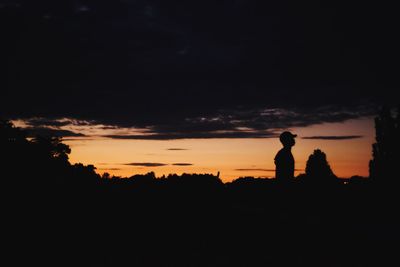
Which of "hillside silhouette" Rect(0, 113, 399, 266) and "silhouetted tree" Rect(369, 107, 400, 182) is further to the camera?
"silhouetted tree" Rect(369, 107, 400, 182)

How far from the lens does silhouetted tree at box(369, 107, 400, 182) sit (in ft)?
144

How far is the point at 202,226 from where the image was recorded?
509 inches

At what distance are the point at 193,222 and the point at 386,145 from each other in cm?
3717

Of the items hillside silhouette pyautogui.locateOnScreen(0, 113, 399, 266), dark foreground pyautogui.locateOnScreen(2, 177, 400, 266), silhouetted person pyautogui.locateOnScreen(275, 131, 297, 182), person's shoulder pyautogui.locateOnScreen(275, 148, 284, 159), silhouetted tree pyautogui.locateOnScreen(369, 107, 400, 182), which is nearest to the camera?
dark foreground pyautogui.locateOnScreen(2, 177, 400, 266)

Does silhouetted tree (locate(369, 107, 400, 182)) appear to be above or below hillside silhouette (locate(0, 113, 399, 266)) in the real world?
above

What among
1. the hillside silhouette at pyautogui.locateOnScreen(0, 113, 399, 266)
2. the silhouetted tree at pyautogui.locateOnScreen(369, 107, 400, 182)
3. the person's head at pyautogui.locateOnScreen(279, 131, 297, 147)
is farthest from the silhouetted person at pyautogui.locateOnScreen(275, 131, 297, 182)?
the silhouetted tree at pyautogui.locateOnScreen(369, 107, 400, 182)

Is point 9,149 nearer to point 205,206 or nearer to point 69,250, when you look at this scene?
point 69,250

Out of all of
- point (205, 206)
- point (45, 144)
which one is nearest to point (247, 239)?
point (205, 206)

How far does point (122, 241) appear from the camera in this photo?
1327 centimetres

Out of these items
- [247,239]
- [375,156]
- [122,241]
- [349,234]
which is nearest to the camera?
[349,234]

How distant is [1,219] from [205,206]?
253 inches

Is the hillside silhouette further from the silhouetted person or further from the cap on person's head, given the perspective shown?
the cap on person's head

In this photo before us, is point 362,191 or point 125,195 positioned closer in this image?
point 362,191

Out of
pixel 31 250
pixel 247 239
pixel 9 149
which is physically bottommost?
pixel 31 250
